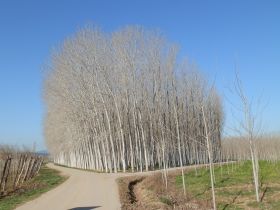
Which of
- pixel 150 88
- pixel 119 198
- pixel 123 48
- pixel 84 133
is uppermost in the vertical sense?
pixel 123 48

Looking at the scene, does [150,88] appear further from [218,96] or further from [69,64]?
[218,96]

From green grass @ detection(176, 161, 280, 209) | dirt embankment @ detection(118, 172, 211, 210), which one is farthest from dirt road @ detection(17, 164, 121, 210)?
green grass @ detection(176, 161, 280, 209)

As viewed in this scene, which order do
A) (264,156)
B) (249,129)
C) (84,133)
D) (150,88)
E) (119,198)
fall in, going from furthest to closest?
(264,156) → (84,133) → (150,88) → (119,198) → (249,129)

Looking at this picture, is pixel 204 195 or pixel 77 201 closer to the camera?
pixel 77 201

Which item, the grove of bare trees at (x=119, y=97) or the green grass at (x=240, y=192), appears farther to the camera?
the grove of bare trees at (x=119, y=97)

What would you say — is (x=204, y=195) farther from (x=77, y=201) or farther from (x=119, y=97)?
(x=119, y=97)

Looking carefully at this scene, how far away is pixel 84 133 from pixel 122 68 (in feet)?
38.0

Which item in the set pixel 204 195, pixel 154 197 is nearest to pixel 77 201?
pixel 154 197

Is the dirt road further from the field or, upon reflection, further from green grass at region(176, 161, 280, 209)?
green grass at region(176, 161, 280, 209)

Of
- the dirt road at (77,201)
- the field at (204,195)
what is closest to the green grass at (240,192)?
the field at (204,195)

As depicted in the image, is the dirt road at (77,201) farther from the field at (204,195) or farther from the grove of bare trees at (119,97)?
the grove of bare trees at (119,97)

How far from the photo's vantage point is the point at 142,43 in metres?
44.4

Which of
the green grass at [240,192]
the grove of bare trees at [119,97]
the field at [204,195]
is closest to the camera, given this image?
the green grass at [240,192]

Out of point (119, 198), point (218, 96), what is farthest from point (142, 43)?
point (119, 198)
